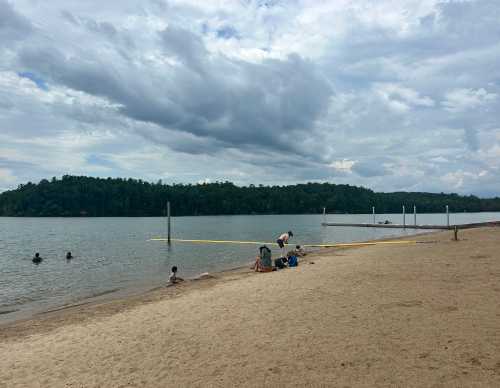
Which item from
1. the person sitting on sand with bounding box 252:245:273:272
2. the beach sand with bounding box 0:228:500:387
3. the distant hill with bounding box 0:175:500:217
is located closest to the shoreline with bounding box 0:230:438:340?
the beach sand with bounding box 0:228:500:387

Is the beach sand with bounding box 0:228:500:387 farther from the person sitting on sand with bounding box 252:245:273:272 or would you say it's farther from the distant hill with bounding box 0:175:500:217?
the distant hill with bounding box 0:175:500:217

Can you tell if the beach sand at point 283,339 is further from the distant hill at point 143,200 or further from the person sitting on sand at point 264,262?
the distant hill at point 143,200

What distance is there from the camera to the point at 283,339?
709 cm

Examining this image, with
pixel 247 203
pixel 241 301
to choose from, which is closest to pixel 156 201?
pixel 247 203

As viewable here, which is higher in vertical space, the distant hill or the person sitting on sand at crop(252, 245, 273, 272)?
the distant hill

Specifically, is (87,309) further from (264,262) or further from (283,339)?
(283,339)

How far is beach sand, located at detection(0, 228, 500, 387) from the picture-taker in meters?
5.61

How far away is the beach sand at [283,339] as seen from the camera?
18.4ft

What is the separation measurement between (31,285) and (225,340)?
16.8 metres

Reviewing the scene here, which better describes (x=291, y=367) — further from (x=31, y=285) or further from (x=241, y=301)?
(x=31, y=285)

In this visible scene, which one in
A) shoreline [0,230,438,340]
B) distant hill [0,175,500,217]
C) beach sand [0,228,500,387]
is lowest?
shoreline [0,230,438,340]

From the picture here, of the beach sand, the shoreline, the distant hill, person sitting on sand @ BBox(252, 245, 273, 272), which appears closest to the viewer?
the beach sand

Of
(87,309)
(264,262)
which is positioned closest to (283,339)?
(87,309)

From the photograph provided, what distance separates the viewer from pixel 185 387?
5.53m
